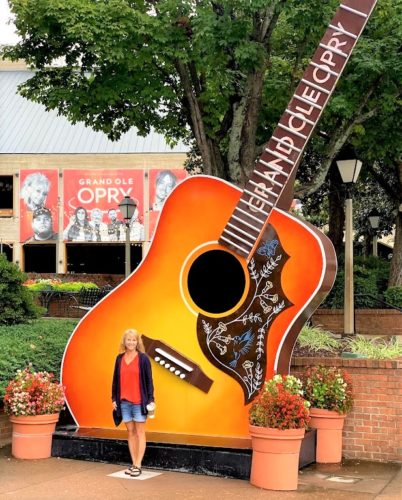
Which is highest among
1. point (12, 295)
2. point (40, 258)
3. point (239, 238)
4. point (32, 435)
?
point (239, 238)

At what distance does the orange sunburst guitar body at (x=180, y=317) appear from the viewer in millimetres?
7383

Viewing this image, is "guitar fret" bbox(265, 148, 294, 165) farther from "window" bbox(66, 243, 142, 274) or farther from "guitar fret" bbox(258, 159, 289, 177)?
"window" bbox(66, 243, 142, 274)

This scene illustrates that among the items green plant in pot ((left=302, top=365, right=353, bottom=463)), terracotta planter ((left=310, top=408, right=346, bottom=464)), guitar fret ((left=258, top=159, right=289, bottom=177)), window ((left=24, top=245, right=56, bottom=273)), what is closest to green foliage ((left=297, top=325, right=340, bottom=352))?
green plant in pot ((left=302, top=365, right=353, bottom=463))

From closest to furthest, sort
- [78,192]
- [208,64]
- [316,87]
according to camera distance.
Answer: [316,87] < [208,64] < [78,192]

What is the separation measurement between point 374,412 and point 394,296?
12.1m

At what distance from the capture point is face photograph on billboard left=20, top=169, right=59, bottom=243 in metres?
38.0

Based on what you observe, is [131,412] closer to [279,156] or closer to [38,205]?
[279,156]

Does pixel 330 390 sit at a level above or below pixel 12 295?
below

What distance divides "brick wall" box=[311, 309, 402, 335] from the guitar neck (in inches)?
439

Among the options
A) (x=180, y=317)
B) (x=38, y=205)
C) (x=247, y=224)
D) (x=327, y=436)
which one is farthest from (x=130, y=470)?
(x=38, y=205)

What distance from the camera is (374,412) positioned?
25.9 feet

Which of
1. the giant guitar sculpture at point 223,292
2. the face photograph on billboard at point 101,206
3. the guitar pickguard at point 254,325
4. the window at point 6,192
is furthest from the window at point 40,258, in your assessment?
the guitar pickguard at point 254,325

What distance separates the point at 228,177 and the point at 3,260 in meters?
4.23

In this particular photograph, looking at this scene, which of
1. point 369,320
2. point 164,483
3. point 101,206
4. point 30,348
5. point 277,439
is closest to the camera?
point 277,439
